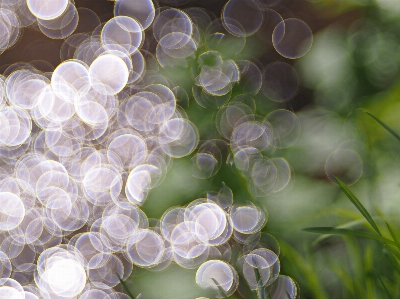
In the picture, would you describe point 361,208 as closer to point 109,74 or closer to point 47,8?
point 109,74

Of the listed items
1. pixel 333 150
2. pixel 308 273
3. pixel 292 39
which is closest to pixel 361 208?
pixel 308 273

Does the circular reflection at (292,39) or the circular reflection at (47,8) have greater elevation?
the circular reflection at (47,8)

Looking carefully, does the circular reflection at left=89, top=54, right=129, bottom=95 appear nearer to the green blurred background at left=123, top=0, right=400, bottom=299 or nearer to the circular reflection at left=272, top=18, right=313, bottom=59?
the circular reflection at left=272, top=18, right=313, bottom=59

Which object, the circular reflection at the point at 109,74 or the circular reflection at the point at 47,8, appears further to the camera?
the circular reflection at the point at 47,8

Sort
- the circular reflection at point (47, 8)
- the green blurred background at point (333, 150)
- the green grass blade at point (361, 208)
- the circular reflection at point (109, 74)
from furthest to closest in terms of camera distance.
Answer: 1. the circular reflection at point (47, 8)
2. the circular reflection at point (109, 74)
3. the green blurred background at point (333, 150)
4. the green grass blade at point (361, 208)

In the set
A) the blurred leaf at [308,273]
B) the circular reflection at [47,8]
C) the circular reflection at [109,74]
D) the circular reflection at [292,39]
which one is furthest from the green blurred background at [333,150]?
the circular reflection at [47,8]

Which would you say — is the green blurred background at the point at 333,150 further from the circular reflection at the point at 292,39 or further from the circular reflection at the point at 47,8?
the circular reflection at the point at 47,8

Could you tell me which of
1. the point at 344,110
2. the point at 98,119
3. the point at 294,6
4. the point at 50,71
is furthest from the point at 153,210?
the point at 50,71

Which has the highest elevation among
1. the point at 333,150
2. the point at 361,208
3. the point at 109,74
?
the point at 361,208

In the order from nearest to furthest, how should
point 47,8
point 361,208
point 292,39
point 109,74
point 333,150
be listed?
point 361,208, point 333,150, point 292,39, point 109,74, point 47,8

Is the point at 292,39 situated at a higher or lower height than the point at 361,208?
lower

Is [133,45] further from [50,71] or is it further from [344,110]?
[344,110]
